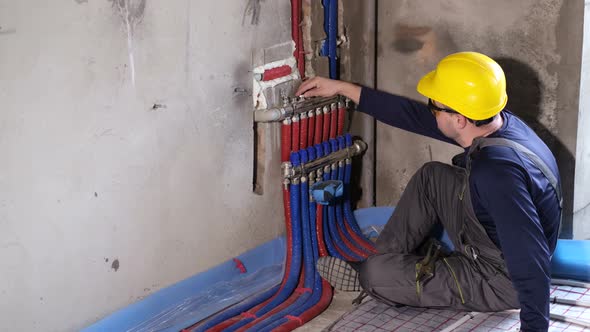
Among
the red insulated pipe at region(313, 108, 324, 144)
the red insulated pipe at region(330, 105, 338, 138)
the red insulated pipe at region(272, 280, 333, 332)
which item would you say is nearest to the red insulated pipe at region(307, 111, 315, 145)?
the red insulated pipe at region(313, 108, 324, 144)

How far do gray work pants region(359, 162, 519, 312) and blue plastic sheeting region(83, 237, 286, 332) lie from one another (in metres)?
0.48

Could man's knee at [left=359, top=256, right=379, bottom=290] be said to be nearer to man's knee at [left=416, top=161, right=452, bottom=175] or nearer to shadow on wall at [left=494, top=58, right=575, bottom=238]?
man's knee at [left=416, top=161, right=452, bottom=175]

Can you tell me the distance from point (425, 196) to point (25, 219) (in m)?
1.35

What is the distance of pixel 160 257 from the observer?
251 centimetres

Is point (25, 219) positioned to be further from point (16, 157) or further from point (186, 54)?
point (186, 54)

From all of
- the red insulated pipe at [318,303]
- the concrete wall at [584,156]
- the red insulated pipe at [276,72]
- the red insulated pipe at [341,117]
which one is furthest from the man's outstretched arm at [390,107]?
the concrete wall at [584,156]

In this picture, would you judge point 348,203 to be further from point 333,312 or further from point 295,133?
point 333,312

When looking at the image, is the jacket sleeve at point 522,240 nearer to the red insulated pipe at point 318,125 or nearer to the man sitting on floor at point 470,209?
the man sitting on floor at point 470,209

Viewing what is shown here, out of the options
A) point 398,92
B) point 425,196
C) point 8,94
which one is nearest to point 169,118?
point 8,94

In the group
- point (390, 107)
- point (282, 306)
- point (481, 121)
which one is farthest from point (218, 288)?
point (481, 121)

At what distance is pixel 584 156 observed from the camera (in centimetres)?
286

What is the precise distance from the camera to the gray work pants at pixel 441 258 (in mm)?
2375

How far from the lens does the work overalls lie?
237 centimetres

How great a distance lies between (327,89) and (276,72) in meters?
0.21
